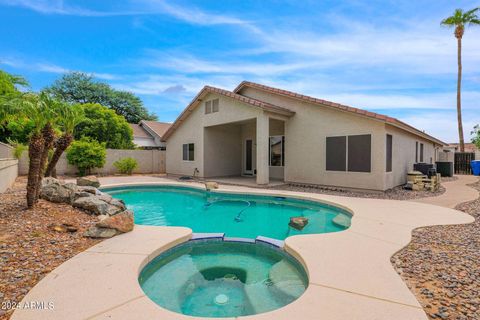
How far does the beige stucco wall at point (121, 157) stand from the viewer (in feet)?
54.9

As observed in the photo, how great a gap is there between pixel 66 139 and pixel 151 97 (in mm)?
31912

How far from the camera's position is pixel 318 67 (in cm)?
1420

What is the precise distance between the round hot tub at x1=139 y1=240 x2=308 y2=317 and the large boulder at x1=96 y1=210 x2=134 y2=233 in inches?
49.0

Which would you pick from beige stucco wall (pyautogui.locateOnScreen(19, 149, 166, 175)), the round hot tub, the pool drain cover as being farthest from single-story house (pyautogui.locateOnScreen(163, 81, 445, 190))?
the pool drain cover

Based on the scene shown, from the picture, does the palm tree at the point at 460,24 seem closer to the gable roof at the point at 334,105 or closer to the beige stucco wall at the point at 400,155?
the gable roof at the point at 334,105

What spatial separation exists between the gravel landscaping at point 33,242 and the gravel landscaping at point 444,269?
14.2 feet

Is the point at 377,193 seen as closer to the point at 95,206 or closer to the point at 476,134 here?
the point at 95,206

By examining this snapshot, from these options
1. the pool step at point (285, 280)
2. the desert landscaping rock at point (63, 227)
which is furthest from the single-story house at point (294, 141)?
the desert landscaping rock at point (63, 227)

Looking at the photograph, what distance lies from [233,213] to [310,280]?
519 cm

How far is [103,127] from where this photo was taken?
21.0 meters

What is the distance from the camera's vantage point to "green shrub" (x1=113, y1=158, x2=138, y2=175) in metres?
18.2

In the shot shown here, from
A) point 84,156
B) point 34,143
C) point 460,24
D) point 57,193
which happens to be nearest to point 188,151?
point 84,156

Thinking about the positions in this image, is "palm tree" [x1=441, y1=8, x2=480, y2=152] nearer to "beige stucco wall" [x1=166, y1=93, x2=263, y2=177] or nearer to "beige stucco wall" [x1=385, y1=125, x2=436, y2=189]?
"beige stucco wall" [x1=385, y1=125, x2=436, y2=189]

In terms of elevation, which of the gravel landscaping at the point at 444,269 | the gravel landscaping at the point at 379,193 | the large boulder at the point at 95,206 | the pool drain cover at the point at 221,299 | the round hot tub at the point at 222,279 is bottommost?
the pool drain cover at the point at 221,299
